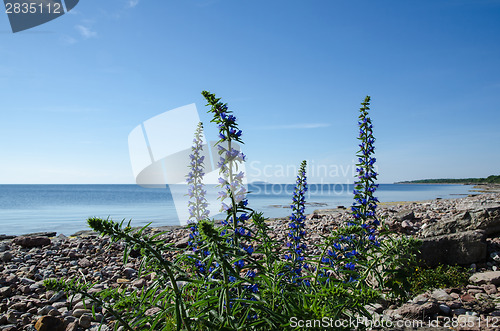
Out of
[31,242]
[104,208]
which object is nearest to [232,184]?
[31,242]

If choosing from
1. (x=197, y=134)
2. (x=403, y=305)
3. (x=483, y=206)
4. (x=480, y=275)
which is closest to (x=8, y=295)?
(x=197, y=134)

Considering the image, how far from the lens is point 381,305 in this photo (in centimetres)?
417

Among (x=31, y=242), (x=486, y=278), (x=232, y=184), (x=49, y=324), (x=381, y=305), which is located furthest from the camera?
(x=31, y=242)

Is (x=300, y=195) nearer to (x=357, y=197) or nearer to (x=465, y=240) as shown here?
(x=357, y=197)

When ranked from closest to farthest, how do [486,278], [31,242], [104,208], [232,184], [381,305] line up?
[232,184], [381,305], [486,278], [31,242], [104,208]

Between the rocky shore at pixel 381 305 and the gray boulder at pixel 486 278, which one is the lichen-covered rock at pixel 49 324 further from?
the gray boulder at pixel 486 278

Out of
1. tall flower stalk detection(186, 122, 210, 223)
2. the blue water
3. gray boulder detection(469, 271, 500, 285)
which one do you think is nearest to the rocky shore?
gray boulder detection(469, 271, 500, 285)

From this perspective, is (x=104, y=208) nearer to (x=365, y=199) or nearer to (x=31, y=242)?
(x=31, y=242)

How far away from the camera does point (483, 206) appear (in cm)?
696

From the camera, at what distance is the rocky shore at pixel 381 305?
3627 millimetres

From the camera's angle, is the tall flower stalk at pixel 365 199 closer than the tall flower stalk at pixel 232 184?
No

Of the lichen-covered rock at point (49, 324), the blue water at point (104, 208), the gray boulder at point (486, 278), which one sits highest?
the gray boulder at point (486, 278)

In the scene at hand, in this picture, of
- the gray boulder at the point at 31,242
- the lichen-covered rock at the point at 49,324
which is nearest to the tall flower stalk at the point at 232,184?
the lichen-covered rock at the point at 49,324

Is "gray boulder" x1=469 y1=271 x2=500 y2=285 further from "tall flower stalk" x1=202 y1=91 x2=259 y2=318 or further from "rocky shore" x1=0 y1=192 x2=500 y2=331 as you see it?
"tall flower stalk" x1=202 y1=91 x2=259 y2=318
